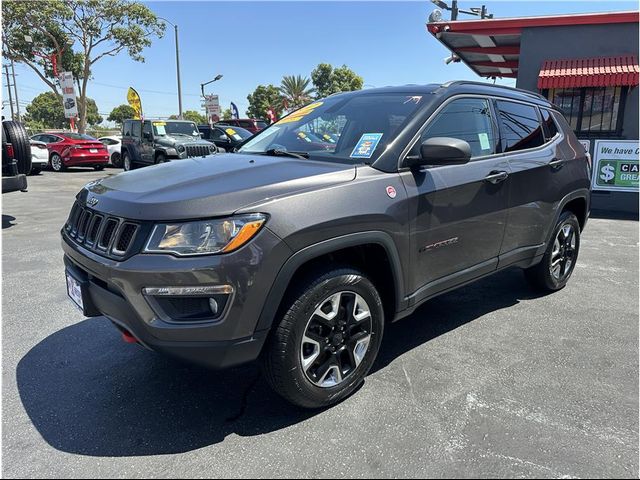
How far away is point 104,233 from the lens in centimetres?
248

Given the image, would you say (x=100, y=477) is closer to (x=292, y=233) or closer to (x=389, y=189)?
(x=292, y=233)

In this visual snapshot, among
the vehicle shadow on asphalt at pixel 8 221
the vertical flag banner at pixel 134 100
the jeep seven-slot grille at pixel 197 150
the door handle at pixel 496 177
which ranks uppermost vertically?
the vertical flag banner at pixel 134 100

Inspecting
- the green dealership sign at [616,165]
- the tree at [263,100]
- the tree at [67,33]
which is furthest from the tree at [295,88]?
the green dealership sign at [616,165]

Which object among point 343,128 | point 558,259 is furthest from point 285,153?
point 558,259

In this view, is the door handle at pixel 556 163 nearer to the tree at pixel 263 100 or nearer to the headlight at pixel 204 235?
the headlight at pixel 204 235

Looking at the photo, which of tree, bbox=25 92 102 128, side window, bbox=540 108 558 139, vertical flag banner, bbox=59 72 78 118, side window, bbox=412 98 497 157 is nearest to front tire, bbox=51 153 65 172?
vertical flag banner, bbox=59 72 78 118

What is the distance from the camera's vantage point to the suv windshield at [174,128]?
15453mm

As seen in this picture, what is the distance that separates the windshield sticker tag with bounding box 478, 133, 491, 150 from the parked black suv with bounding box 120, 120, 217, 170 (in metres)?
11.9

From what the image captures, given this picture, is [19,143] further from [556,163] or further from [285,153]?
[556,163]

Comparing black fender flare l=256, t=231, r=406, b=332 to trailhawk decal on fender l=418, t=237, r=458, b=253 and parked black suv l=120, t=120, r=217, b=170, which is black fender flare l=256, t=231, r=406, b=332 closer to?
trailhawk decal on fender l=418, t=237, r=458, b=253

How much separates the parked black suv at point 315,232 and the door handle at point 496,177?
0.01 m

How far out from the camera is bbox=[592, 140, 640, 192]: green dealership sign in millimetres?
9375

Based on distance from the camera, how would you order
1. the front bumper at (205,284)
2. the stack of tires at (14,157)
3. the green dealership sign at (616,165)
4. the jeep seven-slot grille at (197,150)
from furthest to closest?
the jeep seven-slot grille at (197,150) → the green dealership sign at (616,165) → the stack of tires at (14,157) → the front bumper at (205,284)

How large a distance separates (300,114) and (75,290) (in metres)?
2.13
